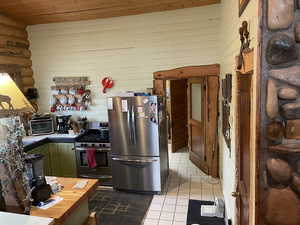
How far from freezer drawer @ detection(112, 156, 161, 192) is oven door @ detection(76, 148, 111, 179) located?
0.20m

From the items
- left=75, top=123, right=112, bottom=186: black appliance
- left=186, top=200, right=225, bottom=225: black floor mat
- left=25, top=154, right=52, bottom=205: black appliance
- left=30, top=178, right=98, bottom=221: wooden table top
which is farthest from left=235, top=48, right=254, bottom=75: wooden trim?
left=75, top=123, right=112, bottom=186: black appliance

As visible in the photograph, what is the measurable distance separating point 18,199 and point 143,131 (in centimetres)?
221

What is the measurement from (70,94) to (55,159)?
1.38 metres

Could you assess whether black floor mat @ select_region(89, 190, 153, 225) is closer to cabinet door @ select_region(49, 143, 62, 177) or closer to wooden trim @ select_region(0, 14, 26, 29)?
cabinet door @ select_region(49, 143, 62, 177)

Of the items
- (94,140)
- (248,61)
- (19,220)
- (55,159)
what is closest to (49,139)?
(55,159)

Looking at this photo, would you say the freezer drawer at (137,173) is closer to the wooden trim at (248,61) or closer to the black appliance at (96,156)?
the black appliance at (96,156)

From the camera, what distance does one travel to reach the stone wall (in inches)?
37.5

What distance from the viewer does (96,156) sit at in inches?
160

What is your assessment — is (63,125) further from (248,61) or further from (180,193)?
(248,61)

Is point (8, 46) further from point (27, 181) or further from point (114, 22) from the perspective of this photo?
point (27, 181)

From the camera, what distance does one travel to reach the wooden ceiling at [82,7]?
378 centimetres

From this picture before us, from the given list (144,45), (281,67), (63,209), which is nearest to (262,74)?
(281,67)

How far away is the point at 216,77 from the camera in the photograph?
4.07 metres

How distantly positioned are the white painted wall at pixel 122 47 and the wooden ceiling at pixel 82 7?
153 mm
